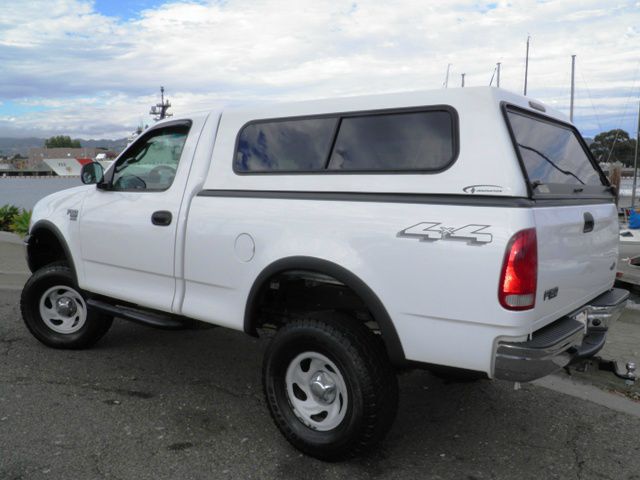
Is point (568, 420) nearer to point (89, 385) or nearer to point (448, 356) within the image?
point (448, 356)

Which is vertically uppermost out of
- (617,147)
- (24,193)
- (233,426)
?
(617,147)

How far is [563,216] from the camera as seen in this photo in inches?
113

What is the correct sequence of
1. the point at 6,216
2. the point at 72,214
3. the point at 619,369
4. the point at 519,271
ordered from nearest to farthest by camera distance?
the point at 519,271
the point at 619,369
the point at 72,214
the point at 6,216

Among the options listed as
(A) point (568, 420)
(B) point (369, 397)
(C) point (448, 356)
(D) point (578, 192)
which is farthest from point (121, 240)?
(A) point (568, 420)

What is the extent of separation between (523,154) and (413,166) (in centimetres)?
56

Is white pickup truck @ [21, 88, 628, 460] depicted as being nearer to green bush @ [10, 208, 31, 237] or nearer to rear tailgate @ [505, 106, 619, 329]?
rear tailgate @ [505, 106, 619, 329]

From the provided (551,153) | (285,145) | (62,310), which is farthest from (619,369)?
(62,310)

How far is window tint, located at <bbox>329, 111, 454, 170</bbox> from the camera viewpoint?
2.90 meters

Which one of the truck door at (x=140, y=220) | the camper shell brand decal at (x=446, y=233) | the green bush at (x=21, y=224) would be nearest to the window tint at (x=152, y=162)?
the truck door at (x=140, y=220)

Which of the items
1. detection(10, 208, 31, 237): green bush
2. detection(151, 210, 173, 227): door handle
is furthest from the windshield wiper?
detection(10, 208, 31, 237): green bush

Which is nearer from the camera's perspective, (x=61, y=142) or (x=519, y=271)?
(x=519, y=271)

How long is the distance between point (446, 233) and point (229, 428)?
75.3 inches

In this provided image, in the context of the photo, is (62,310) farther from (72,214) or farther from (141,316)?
(141,316)

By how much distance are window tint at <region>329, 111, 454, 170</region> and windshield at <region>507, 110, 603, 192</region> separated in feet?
1.20
